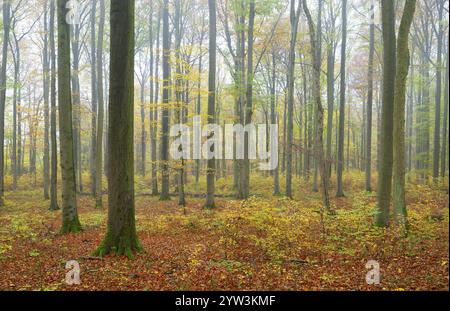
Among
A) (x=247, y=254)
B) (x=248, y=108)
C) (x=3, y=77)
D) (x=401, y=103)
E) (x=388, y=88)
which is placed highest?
(x=3, y=77)

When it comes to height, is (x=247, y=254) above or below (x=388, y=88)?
below

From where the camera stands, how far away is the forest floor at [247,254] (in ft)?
18.4

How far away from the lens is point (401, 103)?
8.40 metres

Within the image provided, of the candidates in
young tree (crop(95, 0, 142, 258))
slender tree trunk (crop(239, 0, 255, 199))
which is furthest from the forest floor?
slender tree trunk (crop(239, 0, 255, 199))

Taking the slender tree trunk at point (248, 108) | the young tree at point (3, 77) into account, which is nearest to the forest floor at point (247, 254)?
the slender tree trunk at point (248, 108)

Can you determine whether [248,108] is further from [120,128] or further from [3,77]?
[3,77]

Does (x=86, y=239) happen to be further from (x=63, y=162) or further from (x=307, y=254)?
(x=307, y=254)

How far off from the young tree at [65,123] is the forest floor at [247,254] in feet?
2.72

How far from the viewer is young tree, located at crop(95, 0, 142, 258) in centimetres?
713

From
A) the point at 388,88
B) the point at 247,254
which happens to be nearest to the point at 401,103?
the point at 388,88

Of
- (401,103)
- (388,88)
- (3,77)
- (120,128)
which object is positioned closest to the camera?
(120,128)

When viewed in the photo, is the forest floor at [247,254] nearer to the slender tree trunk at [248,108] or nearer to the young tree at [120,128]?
the young tree at [120,128]

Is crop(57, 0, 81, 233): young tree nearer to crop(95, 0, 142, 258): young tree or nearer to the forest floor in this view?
the forest floor

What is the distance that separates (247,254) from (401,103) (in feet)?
17.9
